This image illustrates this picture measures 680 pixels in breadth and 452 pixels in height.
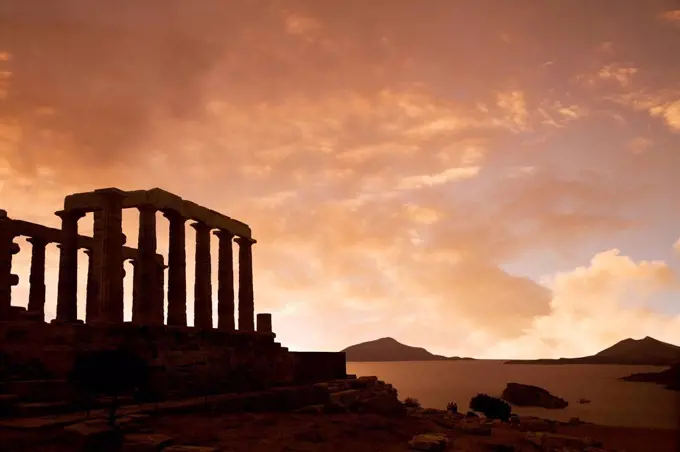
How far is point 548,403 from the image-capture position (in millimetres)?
79438

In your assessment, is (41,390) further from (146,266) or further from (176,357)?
(146,266)

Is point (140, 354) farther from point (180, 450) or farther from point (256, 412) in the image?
point (180, 450)

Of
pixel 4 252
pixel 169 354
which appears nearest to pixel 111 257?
pixel 4 252

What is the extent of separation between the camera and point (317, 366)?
1406 inches

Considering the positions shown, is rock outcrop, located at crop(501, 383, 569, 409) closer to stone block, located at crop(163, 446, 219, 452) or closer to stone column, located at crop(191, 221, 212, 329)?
stone column, located at crop(191, 221, 212, 329)

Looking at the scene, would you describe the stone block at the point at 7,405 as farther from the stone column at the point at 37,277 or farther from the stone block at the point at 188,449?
the stone column at the point at 37,277

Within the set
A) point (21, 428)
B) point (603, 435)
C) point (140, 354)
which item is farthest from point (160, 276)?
point (603, 435)

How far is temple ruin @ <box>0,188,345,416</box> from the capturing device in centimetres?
2280

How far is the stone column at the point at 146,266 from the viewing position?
30.2 metres

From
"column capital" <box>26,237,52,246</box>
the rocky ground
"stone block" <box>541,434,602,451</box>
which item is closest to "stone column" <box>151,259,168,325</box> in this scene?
"column capital" <box>26,237,52,246</box>

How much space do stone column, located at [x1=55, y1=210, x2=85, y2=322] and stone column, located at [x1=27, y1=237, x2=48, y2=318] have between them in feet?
12.4

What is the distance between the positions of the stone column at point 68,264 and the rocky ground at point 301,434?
13.0 metres

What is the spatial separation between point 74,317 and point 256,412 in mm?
12668

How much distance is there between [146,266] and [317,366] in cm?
1146
